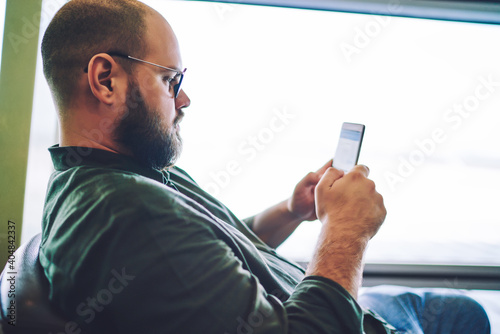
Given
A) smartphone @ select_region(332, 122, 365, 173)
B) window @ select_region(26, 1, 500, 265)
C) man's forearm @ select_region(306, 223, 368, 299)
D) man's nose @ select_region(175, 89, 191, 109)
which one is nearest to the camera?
man's forearm @ select_region(306, 223, 368, 299)

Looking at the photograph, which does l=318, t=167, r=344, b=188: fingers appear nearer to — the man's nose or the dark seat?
the man's nose

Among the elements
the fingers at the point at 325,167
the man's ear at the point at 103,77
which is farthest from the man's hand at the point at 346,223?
the man's ear at the point at 103,77

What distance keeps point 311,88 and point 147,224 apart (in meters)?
1.39

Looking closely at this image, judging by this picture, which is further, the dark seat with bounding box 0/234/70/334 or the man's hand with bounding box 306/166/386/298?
the man's hand with bounding box 306/166/386/298

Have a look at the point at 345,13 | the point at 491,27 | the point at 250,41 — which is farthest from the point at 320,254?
the point at 491,27

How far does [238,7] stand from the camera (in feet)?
5.21

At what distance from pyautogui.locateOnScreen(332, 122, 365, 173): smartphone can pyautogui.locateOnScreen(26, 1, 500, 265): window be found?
650 millimetres

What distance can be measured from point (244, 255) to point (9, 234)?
1.07 metres

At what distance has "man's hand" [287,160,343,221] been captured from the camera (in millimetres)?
1094

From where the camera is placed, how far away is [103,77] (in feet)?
2.28

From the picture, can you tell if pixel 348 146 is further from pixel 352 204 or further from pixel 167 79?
pixel 167 79

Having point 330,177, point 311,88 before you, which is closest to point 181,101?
point 330,177

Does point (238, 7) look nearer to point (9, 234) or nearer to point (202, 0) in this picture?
point (202, 0)

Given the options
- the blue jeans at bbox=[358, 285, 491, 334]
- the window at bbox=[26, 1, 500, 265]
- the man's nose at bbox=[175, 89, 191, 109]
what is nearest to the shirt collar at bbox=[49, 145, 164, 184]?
the man's nose at bbox=[175, 89, 191, 109]
